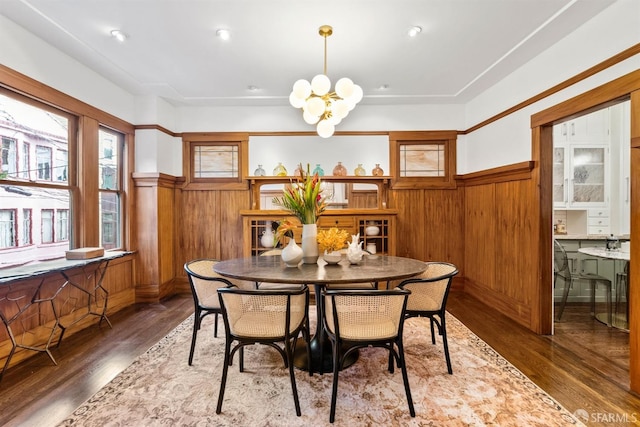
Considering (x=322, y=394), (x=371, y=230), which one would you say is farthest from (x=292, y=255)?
(x=371, y=230)

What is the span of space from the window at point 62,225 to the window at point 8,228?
44cm

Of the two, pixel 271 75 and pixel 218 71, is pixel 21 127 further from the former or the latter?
pixel 271 75

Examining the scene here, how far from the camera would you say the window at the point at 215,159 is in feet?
15.8

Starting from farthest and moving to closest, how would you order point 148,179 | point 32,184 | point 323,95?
point 148,179
point 32,184
point 323,95

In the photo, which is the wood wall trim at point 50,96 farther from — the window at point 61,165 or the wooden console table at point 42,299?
the wooden console table at point 42,299

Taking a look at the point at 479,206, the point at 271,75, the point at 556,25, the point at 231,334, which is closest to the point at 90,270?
the point at 231,334

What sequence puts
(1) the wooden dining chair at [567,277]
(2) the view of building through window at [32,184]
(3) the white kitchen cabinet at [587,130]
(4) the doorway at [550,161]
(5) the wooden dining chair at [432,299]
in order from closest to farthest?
(4) the doorway at [550,161] < (5) the wooden dining chair at [432,299] < (2) the view of building through window at [32,184] < (1) the wooden dining chair at [567,277] < (3) the white kitchen cabinet at [587,130]

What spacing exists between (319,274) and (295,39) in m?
2.20

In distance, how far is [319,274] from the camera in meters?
2.22

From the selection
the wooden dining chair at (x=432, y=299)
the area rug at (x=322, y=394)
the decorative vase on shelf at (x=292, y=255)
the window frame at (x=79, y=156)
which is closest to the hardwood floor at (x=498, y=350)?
the area rug at (x=322, y=394)

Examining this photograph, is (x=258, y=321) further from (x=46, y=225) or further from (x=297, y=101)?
(x=46, y=225)

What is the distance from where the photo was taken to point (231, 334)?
2.03 metres

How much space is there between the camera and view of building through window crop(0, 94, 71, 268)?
2.71 meters

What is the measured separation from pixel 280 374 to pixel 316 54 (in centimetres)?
300
